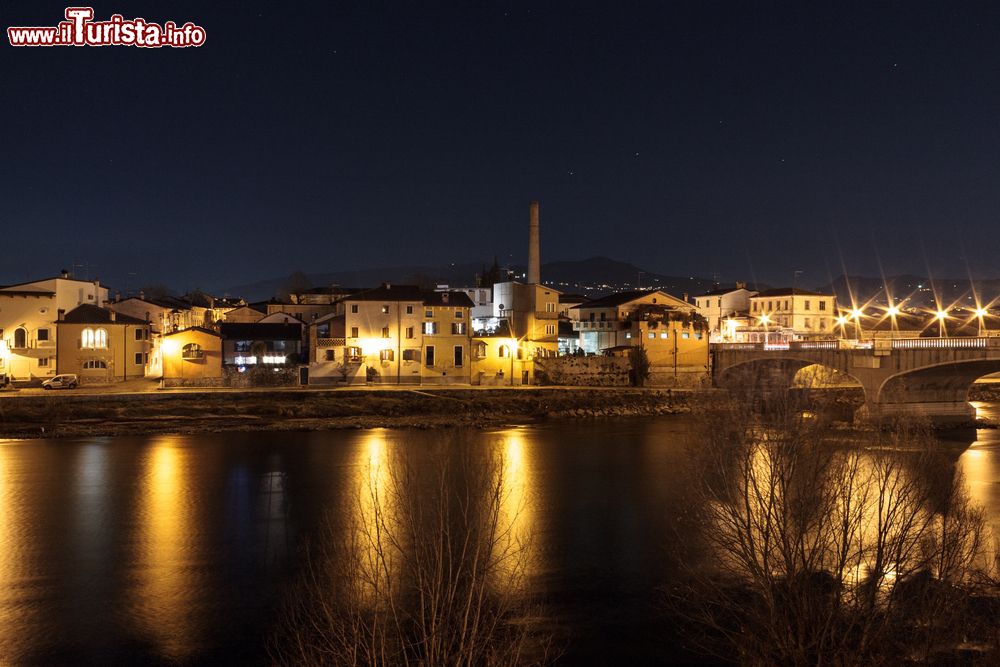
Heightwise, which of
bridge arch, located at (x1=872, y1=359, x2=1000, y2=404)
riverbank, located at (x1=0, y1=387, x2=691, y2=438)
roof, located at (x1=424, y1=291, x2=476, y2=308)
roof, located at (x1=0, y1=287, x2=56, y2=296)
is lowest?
riverbank, located at (x1=0, y1=387, x2=691, y2=438)

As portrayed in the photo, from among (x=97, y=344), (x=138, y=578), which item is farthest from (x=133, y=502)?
→ (x=97, y=344)

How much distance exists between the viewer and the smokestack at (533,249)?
46031mm

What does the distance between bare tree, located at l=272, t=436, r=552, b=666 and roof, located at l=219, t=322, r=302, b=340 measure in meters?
19.3

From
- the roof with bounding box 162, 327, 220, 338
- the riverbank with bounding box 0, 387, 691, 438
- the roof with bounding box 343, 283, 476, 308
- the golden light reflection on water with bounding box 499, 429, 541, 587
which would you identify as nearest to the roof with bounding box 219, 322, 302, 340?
the roof with bounding box 162, 327, 220, 338

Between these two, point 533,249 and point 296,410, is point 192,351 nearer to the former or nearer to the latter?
point 296,410

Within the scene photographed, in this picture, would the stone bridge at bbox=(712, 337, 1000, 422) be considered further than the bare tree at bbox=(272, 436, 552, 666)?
Yes

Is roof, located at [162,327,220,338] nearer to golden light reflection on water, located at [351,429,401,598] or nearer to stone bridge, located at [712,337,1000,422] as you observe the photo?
golden light reflection on water, located at [351,429,401,598]

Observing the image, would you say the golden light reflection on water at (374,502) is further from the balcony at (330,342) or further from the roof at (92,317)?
the roof at (92,317)

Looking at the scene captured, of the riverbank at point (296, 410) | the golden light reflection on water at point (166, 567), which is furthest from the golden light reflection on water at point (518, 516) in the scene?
the riverbank at point (296, 410)

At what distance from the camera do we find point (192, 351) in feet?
109

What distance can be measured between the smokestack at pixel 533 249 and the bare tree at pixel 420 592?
29.3 metres

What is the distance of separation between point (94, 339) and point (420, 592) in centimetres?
3176

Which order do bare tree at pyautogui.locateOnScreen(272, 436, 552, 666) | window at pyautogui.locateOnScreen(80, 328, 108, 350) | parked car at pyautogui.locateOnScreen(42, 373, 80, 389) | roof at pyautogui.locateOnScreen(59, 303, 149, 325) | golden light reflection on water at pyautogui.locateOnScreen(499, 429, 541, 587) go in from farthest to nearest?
window at pyautogui.locateOnScreen(80, 328, 108, 350)
roof at pyautogui.locateOnScreen(59, 303, 149, 325)
parked car at pyautogui.locateOnScreen(42, 373, 80, 389)
golden light reflection on water at pyautogui.locateOnScreen(499, 429, 541, 587)
bare tree at pyautogui.locateOnScreen(272, 436, 552, 666)

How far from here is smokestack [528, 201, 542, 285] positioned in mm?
46031
